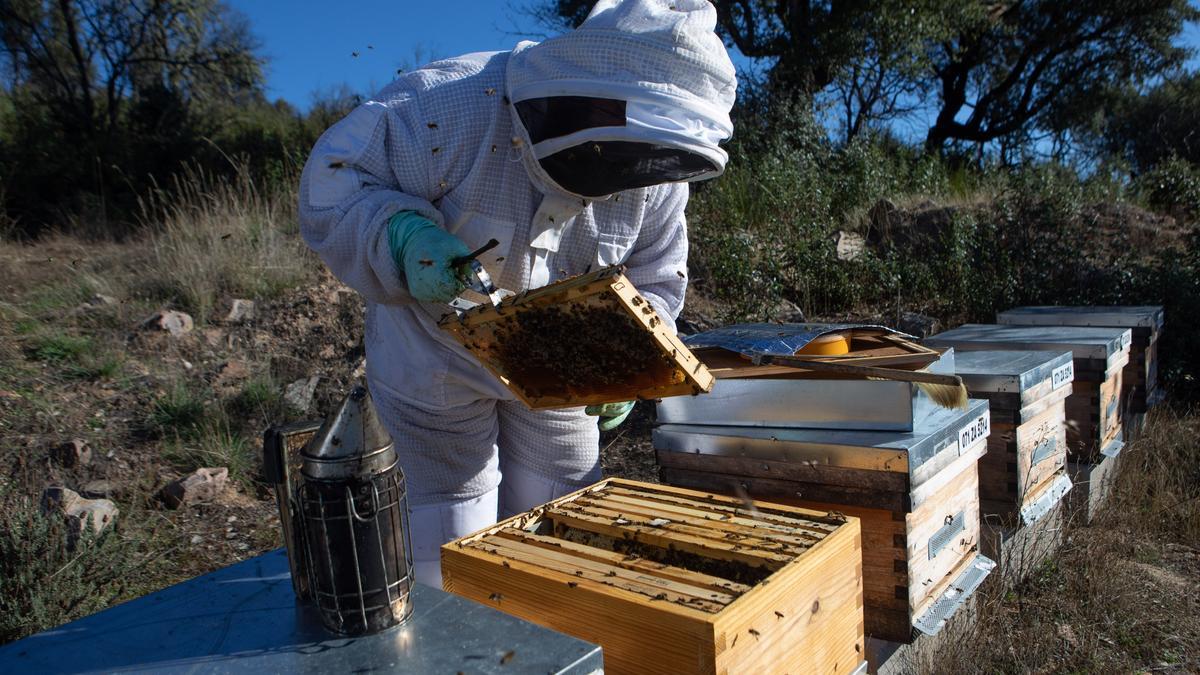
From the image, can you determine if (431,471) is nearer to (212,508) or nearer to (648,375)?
(648,375)

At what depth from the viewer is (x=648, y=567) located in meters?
1.56

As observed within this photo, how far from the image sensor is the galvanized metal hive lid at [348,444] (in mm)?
1254

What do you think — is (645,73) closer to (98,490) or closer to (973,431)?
(973,431)

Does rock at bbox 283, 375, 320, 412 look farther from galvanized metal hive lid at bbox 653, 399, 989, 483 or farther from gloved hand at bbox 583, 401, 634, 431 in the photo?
galvanized metal hive lid at bbox 653, 399, 989, 483

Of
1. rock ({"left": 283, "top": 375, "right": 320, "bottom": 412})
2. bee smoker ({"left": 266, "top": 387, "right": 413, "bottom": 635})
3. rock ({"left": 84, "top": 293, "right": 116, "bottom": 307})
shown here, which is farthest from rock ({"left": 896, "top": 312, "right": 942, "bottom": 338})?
rock ({"left": 84, "top": 293, "right": 116, "bottom": 307})

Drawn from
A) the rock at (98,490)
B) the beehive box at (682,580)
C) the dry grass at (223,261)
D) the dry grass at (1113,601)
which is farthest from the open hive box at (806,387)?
the dry grass at (223,261)

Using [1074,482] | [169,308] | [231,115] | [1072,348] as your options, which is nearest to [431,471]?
[1072,348]

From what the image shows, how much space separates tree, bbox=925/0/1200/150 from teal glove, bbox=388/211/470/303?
13804mm

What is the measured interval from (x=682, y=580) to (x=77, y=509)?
3415 millimetres

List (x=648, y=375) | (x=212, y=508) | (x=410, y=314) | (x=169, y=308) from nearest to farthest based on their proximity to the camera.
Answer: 1. (x=648, y=375)
2. (x=410, y=314)
3. (x=212, y=508)
4. (x=169, y=308)

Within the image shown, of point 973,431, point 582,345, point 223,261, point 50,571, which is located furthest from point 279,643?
point 223,261

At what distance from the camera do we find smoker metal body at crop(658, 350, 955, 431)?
2.15m


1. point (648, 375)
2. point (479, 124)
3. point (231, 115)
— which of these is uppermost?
point (231, 115)

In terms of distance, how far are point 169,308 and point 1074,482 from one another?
19.8ft
